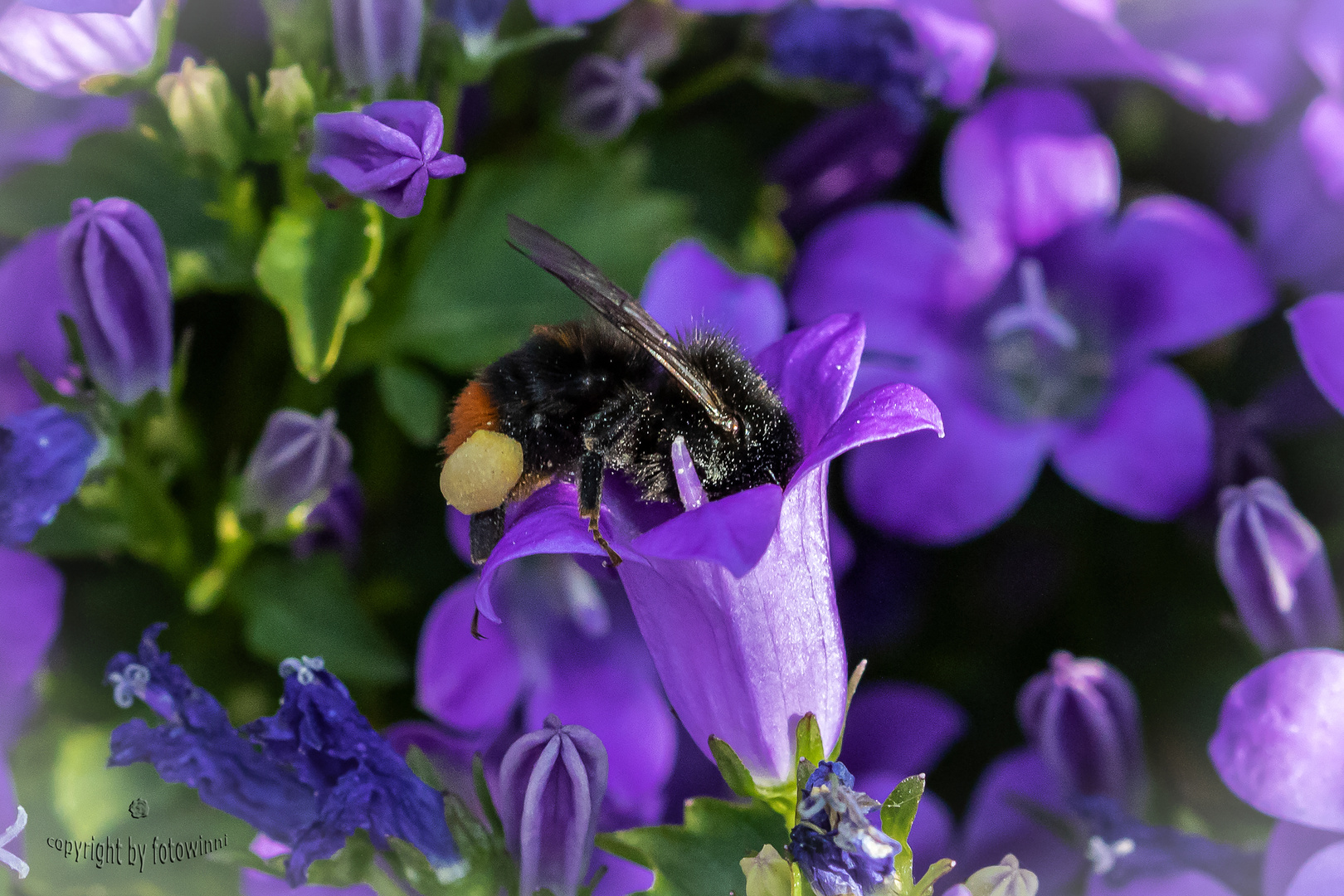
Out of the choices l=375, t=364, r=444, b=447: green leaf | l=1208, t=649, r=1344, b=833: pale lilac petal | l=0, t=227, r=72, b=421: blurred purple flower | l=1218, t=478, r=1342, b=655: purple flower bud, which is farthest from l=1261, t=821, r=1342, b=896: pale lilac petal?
l=0, t=227, r=72, b=421: blurred purple flower

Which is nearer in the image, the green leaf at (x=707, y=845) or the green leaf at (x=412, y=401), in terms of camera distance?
the green leaf at (x=707, y=845)

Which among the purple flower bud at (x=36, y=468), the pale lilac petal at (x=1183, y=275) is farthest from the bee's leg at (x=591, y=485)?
the pale lilac petal at (x=1183, y=275)

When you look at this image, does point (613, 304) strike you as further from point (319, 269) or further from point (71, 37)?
point (71, 37)

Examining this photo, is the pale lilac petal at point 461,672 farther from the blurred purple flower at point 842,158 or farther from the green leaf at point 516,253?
the blurred purple flower at point 842,158

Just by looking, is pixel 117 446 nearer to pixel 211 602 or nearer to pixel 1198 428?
pixel 211 602

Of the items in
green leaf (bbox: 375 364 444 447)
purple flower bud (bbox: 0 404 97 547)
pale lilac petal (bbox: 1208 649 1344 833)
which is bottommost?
pale lilac petal (bbox: 1208 649 1344 833)

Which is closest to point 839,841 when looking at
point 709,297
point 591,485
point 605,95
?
point 591,485

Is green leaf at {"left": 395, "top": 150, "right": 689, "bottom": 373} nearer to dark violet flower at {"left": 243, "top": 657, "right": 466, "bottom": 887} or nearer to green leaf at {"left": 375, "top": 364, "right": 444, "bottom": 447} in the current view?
green leaf at {"left": 375, "top": 364, "right": 444, "bottom": 447}
